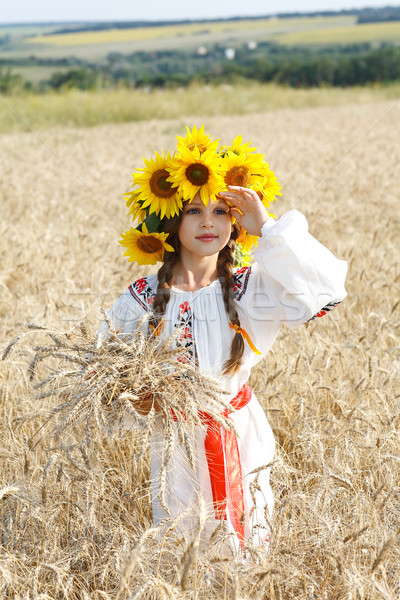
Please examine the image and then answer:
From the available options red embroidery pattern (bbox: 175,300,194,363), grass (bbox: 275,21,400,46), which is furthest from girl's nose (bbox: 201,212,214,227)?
grass (bbox: 275,21,400,46)

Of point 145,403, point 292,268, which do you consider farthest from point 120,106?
point 145,403

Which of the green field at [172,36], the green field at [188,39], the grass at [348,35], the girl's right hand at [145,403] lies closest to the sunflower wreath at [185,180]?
the girl's right hand at [145,403]

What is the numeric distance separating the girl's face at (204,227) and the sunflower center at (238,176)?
0.07 m

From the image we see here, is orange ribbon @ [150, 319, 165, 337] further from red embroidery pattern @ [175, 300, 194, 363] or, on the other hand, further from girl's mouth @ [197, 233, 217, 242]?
girl's mouth @ [197, 233, 217, 242]

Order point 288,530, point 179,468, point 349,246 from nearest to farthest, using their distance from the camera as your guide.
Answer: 1. point 288,530
2. point 179,468
3. point 349,246

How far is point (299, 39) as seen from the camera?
301 feet

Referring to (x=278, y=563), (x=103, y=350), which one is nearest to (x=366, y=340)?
(x=278, y=563)

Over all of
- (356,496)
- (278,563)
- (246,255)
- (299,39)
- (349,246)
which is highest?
(299,39)

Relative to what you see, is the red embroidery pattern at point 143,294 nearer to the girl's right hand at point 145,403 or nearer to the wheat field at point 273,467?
the wheat field at point 273,467

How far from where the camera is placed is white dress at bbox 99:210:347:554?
194cm

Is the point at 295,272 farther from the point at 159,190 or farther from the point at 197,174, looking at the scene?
the point at 159,190

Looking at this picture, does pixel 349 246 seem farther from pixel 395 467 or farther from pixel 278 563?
pixel 278 563

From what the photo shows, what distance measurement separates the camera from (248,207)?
81.4 inches

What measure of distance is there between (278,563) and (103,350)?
798 mm
